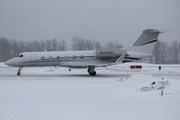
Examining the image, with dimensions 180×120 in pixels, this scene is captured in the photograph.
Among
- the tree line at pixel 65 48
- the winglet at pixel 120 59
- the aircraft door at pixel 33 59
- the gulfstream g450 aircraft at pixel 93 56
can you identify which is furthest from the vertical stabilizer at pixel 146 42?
the tree line at pixel 65 48

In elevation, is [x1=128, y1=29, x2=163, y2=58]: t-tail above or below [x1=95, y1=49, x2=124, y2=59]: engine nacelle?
above

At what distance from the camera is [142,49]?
893 inches

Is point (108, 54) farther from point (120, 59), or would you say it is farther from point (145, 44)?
point (145, 44)

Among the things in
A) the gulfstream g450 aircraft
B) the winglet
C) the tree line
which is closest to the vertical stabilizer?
the gulfstream g450 aircraft

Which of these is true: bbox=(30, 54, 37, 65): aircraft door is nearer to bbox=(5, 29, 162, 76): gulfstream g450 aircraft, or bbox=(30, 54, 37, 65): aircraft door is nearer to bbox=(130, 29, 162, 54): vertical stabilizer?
bbox=(5, 29, 162, 76): gulfstream g450 aircraft

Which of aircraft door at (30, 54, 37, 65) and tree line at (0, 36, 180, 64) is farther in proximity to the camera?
tree line at (0, 36, 180, 64)

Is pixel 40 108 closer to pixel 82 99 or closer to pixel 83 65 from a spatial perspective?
pixel 82 99

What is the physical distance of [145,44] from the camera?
2264 cm

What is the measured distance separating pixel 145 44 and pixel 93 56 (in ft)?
18.6

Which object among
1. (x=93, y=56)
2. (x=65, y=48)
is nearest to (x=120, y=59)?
(x=93, y=56)

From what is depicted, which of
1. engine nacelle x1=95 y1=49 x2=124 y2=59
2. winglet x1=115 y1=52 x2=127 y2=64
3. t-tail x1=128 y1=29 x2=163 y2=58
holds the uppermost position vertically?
t-tail x1=128 y1=29 x2=163 y2=58

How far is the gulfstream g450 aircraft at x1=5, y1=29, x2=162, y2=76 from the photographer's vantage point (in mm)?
22094

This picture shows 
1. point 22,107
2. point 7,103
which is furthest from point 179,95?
point 7,103

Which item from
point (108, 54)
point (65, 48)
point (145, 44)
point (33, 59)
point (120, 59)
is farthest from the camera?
point (65, 48)
